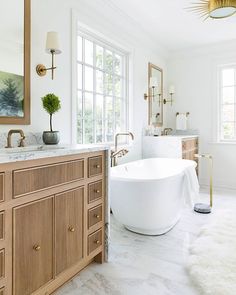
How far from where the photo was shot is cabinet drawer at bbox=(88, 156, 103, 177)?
1971 millimetres

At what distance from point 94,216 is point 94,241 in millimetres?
198

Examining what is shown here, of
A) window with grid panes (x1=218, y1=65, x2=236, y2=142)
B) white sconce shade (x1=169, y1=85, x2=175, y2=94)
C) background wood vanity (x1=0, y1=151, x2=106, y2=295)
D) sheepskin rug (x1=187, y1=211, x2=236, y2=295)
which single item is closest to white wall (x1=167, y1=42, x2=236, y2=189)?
window with grid panes (x1=218, y1=65, x2=236, y2=142)

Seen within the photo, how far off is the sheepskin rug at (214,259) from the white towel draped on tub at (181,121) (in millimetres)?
2346

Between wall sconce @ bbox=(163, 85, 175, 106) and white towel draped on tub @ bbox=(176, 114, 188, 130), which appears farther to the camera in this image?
white towel draped on tub @ bbox=(176, 114, 188, 130)

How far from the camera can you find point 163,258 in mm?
2230

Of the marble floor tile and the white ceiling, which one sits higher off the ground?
the white ceiling

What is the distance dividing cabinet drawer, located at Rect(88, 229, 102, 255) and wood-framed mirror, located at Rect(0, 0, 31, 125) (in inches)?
42.2

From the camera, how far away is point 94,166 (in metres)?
2.02

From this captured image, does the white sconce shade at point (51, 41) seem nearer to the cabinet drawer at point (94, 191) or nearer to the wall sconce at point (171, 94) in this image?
the cabinet drawer at point (94, 191)

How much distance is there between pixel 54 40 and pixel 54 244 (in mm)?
1639

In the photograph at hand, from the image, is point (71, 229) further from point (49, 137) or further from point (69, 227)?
point (49, 137)

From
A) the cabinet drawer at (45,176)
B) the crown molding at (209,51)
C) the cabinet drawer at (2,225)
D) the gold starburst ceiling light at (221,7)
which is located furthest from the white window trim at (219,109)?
the cabinet drawer at (2,225)

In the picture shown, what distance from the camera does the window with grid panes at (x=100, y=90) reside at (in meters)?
3.12

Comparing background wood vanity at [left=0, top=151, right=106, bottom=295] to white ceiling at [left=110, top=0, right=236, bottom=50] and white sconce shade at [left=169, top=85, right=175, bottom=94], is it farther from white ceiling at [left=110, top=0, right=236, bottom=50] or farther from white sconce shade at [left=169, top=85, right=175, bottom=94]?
white sconce shade at [left=169, top=85, right=175, bottom=94]
